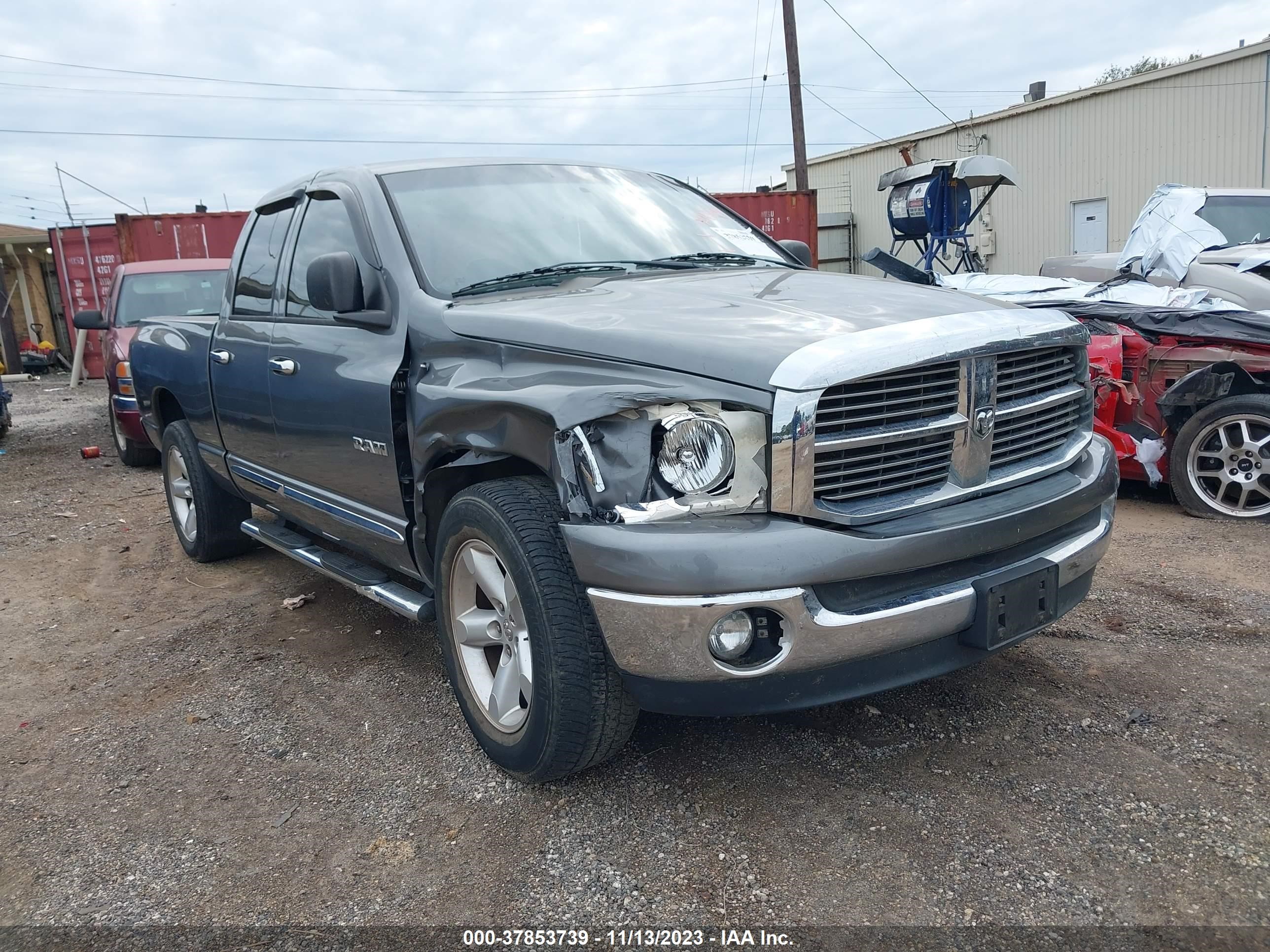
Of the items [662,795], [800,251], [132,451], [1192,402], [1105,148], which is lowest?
[132,451]

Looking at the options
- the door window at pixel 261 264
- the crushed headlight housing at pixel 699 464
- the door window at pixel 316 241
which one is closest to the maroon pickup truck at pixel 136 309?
the door window at pixel 261 264

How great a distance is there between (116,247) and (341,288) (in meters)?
16.8

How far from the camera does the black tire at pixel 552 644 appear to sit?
247 centimetres

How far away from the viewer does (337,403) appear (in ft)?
11.4

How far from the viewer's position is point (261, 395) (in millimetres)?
4070

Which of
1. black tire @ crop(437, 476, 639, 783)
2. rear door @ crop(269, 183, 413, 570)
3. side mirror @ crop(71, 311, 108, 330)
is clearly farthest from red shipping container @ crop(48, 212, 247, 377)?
black tire @ crop(437, 476, 639, 783)

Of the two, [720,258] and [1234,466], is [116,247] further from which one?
[1234,466]

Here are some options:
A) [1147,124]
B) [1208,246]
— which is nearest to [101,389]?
[1208,246]

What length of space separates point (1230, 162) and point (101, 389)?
64.0 ft

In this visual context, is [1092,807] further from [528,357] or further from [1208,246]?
[1208,246]

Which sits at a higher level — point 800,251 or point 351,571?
point 800,251

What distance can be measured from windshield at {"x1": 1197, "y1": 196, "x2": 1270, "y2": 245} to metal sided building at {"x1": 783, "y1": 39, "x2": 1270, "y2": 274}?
8140 mm

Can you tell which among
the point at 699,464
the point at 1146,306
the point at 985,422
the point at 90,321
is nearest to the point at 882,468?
the point at 985,422

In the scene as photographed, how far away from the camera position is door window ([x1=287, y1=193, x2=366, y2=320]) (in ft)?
12.1
